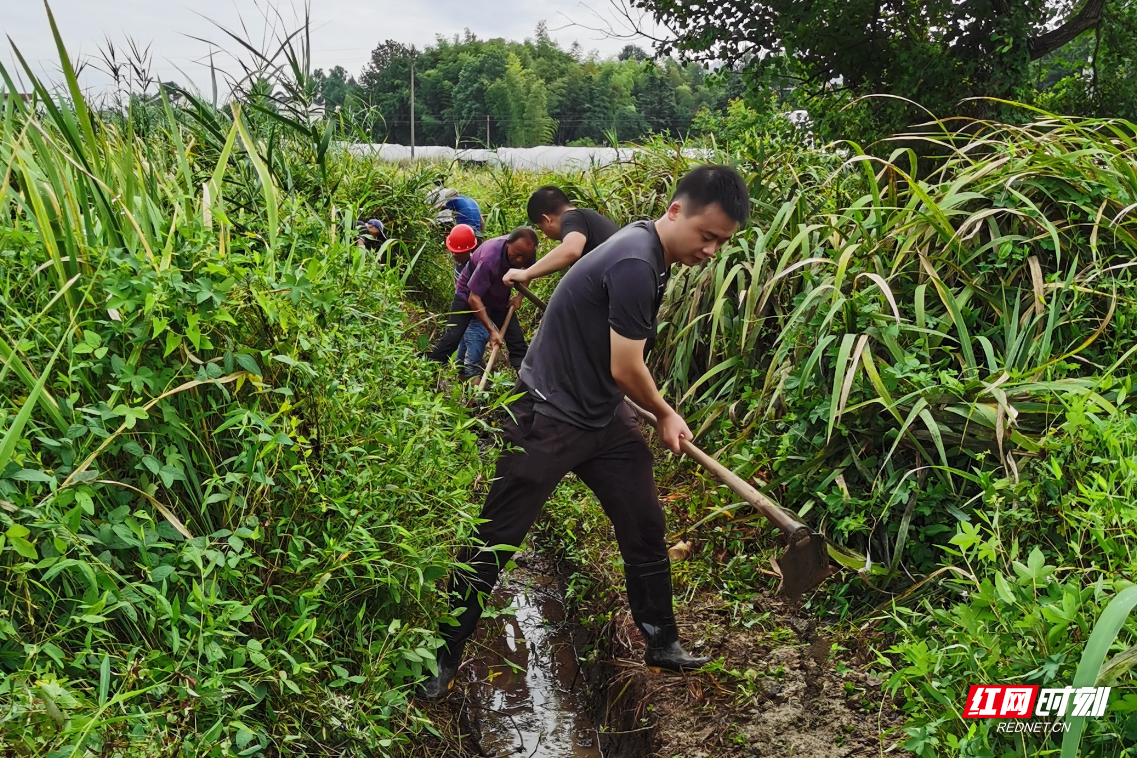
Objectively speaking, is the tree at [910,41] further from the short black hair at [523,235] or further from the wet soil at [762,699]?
the wet soil at [762,699]

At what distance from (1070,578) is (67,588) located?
2371 mm

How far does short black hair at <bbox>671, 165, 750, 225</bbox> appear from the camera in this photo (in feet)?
8.55

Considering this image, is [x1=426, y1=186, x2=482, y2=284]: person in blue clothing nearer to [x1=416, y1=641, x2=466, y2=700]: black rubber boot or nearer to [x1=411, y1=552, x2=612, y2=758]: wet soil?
[x1=411, y1=552, x2=612, y2=758]: wet soil

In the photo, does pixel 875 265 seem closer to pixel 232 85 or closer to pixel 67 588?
pixel 232 85

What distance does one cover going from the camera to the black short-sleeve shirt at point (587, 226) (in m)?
4.80

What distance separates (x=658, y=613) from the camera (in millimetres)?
2992

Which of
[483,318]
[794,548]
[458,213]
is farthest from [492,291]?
[794,548]

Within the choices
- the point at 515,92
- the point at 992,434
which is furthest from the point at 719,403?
the point at 515,92

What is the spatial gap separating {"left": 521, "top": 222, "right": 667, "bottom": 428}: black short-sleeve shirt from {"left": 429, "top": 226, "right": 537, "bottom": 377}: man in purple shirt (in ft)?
8.93

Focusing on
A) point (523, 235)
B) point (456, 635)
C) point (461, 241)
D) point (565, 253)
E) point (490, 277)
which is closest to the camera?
point (456, 635)

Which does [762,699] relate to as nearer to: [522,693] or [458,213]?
[522,693]

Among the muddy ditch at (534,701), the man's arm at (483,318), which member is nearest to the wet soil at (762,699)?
the muddy ditch at (534,701)

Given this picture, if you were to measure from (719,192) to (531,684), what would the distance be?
2.15 metres

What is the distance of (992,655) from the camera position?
1.87 m
